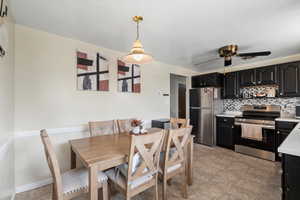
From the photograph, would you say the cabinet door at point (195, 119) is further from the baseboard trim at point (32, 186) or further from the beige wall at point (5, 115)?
the beige wall at point (5, 115)

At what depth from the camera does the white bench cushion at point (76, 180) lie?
1336mm

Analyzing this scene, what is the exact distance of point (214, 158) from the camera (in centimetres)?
318

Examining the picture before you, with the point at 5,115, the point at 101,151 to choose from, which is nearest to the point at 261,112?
the point at 101,151

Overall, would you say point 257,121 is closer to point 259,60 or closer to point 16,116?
point 259,60

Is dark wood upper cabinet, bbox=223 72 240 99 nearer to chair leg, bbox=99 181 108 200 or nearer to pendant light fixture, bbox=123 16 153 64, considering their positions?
pendant light fixture, bbox=123 16 153 64

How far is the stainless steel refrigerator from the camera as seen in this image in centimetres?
409

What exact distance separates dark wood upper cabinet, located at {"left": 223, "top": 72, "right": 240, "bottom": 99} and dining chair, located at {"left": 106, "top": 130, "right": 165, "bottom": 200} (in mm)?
3376

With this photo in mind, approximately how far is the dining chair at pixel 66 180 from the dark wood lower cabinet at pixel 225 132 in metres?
3.46

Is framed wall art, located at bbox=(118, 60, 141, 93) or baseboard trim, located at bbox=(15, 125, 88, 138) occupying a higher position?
framed wall art, located at bbox=(118, 60, 141, 93)

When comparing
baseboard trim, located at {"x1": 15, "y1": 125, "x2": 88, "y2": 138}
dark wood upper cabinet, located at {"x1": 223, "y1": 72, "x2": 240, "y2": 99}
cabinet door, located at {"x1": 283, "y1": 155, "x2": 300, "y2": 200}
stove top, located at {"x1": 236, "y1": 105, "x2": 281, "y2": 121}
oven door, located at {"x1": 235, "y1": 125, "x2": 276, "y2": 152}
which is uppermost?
dark wood upper cabinet, located at {"x1": 223, "y1": 72, "x2": 240, "y2": 99}

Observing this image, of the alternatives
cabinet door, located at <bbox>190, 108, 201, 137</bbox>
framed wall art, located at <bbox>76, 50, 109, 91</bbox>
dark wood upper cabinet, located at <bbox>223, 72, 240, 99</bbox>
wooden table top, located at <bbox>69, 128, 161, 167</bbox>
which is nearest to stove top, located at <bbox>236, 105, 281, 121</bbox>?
dark wood upper cabinet, located at <bbox>223, 72, 240, 99</bbox>

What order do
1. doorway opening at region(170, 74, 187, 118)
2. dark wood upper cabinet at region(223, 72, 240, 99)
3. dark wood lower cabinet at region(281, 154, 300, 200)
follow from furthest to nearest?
1. doorway opening at region(170, 74, 187, 118)
2. dark wood upper cabinet at region(223, 72, 240, 99)
3. dark wood lower cabinet at region(281, 154, 300, 200)

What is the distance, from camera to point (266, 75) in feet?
11.3

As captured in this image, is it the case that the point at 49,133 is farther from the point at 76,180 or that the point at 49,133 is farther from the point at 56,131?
the point at 76,180
